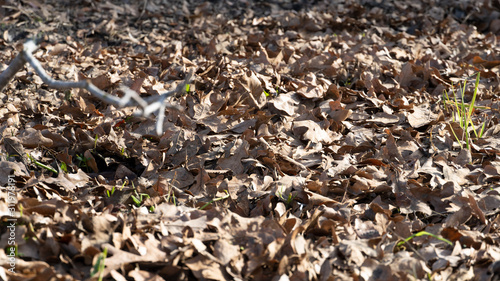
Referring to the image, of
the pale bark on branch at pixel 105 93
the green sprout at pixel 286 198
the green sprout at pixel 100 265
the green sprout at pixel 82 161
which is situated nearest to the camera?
the pale bark on branch at pixel 105 93

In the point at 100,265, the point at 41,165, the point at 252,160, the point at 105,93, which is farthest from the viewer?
the point at 252,160

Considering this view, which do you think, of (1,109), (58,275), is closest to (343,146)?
(58,275)

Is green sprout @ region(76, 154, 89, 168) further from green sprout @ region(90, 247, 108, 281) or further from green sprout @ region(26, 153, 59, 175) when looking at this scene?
green sprout @ region(90, 247, 108, 281)

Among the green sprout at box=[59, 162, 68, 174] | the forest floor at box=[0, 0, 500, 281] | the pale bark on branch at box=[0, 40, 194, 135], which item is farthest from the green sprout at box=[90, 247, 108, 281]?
the green sprout at box=[59, 162, 68, 174]

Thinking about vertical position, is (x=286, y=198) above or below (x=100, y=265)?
below

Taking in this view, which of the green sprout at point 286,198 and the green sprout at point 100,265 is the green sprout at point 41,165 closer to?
the green sprout at point 100,265

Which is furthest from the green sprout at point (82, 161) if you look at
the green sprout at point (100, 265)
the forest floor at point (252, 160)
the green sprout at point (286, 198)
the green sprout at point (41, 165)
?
the green sprout at point (286, 198)

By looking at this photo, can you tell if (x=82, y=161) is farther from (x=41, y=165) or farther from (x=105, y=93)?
(x=105, y=93)

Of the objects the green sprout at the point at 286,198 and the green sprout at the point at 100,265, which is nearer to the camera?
the green sprout at the point at 100,265

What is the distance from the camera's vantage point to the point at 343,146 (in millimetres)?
2521

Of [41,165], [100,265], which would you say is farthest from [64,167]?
[100,265]

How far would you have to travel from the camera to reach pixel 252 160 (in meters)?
2.34

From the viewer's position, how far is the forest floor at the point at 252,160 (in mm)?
1666

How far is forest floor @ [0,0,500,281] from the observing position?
1.67m
